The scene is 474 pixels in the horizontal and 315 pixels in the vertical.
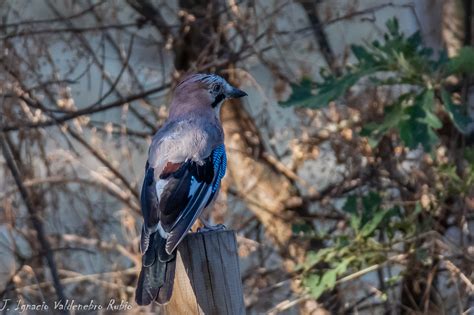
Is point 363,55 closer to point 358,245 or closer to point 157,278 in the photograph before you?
point 358,245

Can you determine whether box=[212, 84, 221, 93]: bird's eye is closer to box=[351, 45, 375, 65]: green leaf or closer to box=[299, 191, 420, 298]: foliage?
box=[351, 45, 375, 65]: green leaf

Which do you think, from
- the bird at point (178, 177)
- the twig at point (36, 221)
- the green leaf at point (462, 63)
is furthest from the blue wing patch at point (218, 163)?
the twig at point (36, 221)

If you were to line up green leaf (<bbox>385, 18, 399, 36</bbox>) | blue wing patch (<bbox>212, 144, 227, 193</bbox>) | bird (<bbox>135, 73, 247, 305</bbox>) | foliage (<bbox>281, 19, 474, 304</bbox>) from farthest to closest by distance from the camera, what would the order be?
1. green leaf (<bbox>385, 18, 399, 36</bbox>)
2. foliage (<bbox>281, 19, 474, 304</bbox>)
3. blue wing patch (<bbox>212, 144, 227, 193</bbox>)
4. bird (<bbox>135, 73, 247, 305</bbox>)

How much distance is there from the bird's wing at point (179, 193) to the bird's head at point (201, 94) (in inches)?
14.2

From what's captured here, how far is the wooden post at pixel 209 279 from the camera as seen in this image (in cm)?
314

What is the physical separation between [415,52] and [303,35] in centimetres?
137

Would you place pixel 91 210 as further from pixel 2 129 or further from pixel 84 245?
pixel 2 129

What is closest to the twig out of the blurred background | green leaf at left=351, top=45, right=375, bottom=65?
the blurred background

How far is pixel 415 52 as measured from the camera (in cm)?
537

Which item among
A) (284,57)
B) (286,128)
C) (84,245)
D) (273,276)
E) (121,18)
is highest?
(121,18)

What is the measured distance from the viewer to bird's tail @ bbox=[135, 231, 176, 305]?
10.4 feet

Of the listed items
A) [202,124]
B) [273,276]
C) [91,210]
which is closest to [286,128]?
[273,276]

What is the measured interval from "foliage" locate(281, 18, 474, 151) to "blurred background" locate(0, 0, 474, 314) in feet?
0.38

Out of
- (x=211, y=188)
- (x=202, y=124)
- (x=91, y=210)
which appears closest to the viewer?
(x=211, y=188)
